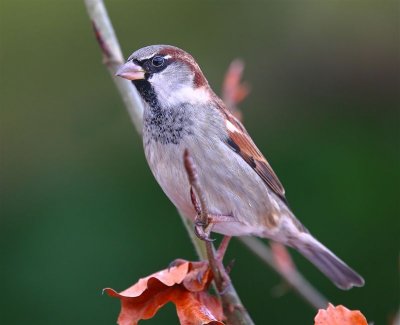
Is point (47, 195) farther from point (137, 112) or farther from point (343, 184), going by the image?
point (137, 112)

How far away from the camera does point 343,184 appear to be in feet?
11.6

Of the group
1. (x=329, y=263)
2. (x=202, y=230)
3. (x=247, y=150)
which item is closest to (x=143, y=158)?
(x=329, y=263)

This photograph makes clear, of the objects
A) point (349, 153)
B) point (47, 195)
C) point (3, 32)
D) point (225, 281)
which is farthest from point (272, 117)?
point (225, 281)

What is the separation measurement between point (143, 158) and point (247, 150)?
5.45ft

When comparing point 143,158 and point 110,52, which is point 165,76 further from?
point 143,158

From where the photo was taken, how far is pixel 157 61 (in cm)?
185

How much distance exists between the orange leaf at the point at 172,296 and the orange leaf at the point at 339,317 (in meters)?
0.24

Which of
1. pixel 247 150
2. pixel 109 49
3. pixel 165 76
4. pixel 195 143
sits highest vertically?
pixel 109 49

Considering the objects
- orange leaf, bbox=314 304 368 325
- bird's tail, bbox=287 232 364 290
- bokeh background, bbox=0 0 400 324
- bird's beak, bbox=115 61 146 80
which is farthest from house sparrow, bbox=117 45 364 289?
bokeh background, bbox=0 0 400 324

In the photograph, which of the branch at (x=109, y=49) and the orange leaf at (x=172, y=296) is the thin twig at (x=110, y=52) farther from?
the orange leaf at (x=172, y=296)

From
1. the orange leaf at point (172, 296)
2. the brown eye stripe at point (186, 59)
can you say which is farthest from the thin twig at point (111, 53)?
the orange leaf at point (172, 296)

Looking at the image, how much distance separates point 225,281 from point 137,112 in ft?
1.59

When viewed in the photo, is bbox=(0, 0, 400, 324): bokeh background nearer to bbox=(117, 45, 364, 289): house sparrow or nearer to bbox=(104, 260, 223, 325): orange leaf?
bbox=(117, 45, 364, 289): house sparrow

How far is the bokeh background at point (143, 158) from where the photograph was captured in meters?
3.33
